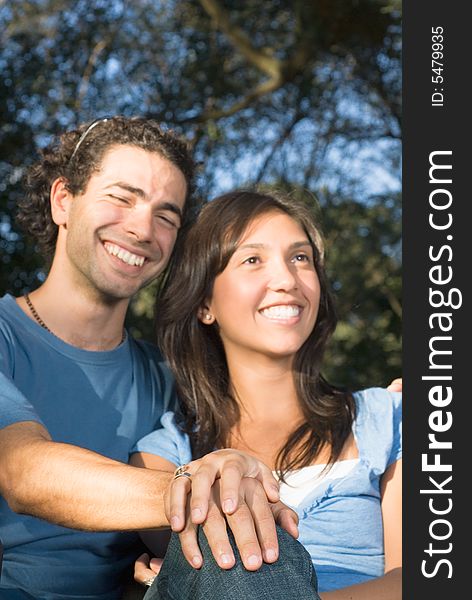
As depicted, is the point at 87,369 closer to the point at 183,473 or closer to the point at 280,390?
the point at 280,390

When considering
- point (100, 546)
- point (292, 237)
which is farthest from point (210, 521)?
point (292, 237)

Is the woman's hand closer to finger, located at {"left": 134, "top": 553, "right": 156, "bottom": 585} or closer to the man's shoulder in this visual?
finger, located at {"left": 134, "top": 553, "right": 156, "bottom": 585}

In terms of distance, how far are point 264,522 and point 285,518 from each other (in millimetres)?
102

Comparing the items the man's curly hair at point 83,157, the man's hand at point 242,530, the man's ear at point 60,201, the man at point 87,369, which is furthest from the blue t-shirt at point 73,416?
the man's hand at point 242,530

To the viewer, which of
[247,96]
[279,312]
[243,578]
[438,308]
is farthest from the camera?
[247,96]

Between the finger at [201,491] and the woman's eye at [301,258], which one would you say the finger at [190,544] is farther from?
the woman's eye at [301,258]

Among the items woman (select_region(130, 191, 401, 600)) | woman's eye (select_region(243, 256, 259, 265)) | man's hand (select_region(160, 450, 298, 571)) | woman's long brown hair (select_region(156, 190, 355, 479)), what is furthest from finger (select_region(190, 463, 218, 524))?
woman's eye (select_region(243, 256, 259, 265))

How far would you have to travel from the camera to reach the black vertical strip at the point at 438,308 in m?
1.93

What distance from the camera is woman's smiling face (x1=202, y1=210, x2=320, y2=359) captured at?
2.64 m

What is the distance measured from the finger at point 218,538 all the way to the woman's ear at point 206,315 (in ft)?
4.05

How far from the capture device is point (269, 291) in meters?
2.64

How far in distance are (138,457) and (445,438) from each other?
96cm

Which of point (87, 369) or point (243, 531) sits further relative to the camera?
point (87, 369)

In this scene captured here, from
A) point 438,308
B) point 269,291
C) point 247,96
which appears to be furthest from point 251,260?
point 247,96
